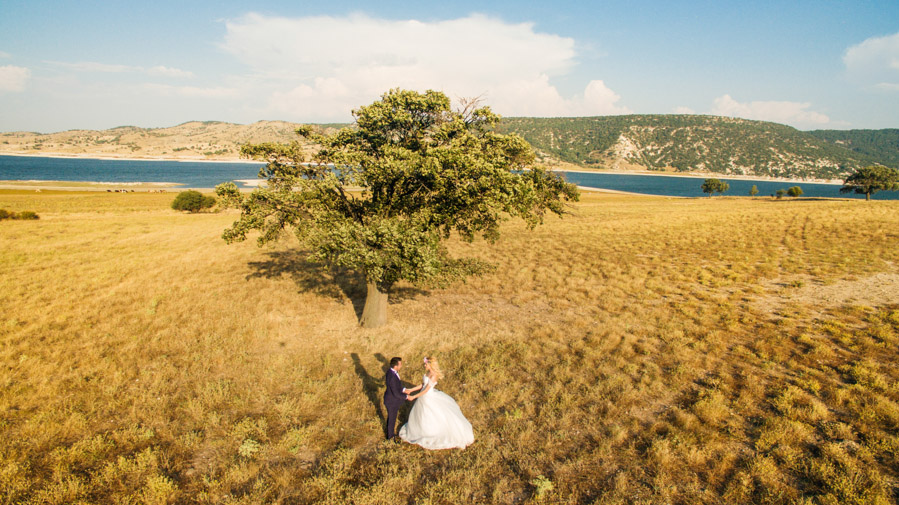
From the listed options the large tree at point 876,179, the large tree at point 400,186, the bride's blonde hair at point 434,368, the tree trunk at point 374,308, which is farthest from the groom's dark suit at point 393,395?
the large tree at point 876,179

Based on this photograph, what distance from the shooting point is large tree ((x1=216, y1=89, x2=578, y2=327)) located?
1305 cm

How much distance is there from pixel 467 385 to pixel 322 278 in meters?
16.1

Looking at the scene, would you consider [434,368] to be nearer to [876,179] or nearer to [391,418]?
[391,418]

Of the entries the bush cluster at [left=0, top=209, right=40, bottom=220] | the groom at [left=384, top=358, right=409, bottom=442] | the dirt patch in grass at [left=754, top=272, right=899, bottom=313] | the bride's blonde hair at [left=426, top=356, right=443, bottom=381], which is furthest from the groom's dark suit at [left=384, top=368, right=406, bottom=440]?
the bush cluster at [left=0, top=209, right=40, bottom=220]

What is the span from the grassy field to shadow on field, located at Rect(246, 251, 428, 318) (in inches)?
10.6

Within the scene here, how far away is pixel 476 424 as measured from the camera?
10727mm

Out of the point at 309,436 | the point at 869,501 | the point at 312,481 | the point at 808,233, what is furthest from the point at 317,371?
the point at 808,233

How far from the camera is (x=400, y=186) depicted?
14977 mm

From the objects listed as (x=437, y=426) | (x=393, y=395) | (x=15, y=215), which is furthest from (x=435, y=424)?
(x=15, y=215)

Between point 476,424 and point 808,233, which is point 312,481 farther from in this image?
point 808,233

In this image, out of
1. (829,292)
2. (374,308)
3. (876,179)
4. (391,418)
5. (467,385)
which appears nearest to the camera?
(391,418)

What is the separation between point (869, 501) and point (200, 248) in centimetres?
4249

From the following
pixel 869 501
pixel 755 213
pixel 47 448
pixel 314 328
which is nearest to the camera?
pixel 869 501

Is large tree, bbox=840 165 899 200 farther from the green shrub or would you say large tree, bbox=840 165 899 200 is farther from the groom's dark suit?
the green shrub
